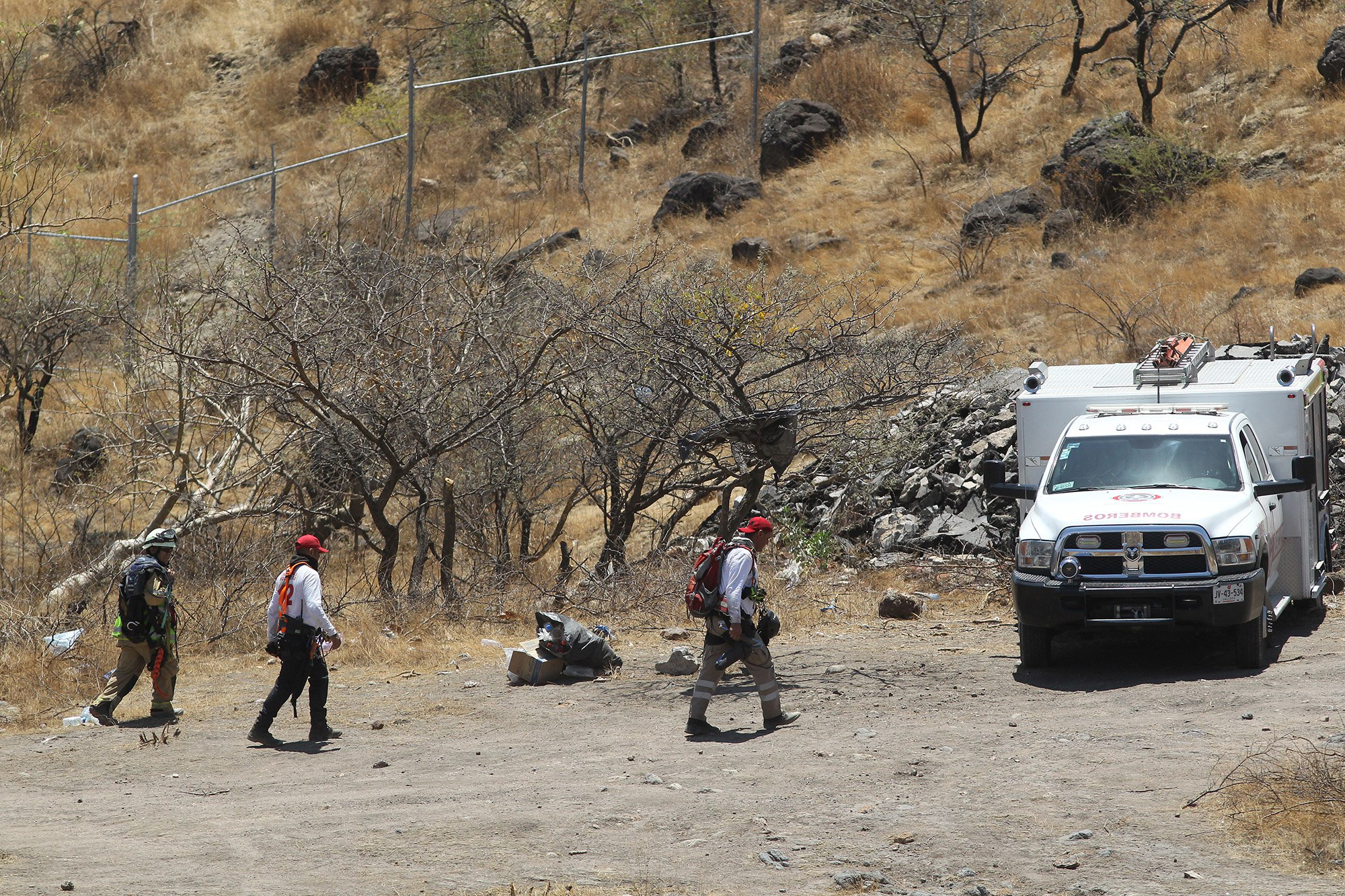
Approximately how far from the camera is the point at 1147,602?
10.0 metres

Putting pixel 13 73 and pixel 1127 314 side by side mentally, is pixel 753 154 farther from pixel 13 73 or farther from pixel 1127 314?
pixel 13 73

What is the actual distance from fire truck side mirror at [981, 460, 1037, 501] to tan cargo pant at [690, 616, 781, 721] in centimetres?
300

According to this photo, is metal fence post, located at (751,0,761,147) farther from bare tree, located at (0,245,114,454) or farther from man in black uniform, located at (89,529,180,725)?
man in black uniform, located at (89,529,180,725)

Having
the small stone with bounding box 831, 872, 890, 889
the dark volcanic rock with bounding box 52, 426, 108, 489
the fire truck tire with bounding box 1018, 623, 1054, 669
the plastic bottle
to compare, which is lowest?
the small stone with bounding box 831, 872, 890, 889

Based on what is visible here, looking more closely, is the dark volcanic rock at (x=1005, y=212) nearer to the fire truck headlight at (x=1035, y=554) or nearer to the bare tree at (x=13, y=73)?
the bare tree at (x=13, y=73)

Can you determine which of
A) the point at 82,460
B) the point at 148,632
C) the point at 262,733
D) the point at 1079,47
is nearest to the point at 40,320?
the point at 82,460

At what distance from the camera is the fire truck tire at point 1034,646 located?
34.6 feet

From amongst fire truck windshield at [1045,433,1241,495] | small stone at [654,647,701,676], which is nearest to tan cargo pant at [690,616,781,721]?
small stone at [654,647,701,676]

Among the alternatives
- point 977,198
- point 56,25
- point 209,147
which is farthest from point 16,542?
point 56,25

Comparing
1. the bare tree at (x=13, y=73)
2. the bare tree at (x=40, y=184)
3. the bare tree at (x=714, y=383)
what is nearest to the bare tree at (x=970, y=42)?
the bare tree at (x=714, y=383)

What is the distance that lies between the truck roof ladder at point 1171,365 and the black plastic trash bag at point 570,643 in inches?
211

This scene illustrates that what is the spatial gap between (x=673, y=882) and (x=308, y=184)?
39.4m

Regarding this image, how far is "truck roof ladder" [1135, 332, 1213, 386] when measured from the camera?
39.7 ft

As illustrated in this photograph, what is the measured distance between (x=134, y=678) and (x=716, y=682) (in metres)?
4.63
